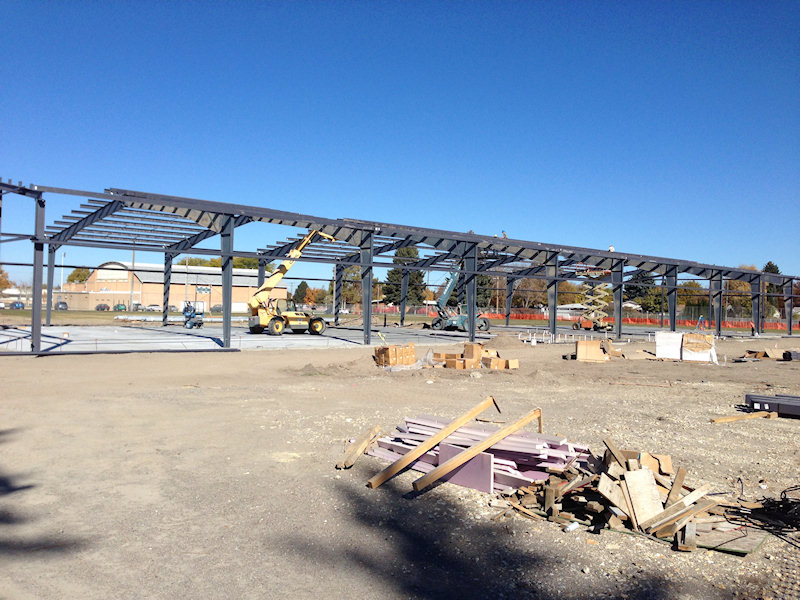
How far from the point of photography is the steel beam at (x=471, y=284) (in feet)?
92.6

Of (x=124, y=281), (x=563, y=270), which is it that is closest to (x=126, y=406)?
(x=563, y=270)

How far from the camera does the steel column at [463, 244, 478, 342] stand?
28.2m

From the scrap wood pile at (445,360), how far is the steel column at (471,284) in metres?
9.50

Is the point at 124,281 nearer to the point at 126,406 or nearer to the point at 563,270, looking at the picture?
the point at 563,270

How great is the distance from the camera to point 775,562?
4.77 m

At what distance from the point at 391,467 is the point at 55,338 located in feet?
72.4

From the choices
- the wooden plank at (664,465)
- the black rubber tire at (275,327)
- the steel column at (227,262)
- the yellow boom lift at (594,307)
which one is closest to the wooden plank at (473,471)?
the wooden plank at (664,465)

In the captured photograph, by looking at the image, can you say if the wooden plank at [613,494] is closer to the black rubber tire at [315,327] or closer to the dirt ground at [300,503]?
the dirt ground at [300,503]

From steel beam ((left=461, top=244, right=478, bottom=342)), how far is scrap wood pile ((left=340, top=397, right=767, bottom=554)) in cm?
2038

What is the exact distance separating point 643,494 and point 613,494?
332 mm

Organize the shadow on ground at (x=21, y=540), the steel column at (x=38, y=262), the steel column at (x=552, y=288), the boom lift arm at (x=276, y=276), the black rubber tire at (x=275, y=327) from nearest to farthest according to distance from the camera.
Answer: the shadow on ground at (x=21, y=540) < the steel column at (x=38, y=262) < the boom lift arm at (x=276, y=276) < the black rubber tire at (x=275, y=327) < the steel column at (x=552, y=288)

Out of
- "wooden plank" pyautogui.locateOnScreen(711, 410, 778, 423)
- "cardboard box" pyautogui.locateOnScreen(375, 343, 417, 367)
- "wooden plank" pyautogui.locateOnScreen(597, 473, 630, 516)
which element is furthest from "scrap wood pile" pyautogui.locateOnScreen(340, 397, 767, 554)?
"cardboard box" pyautogui.locateOnScreen(375, 343, 417, 367)

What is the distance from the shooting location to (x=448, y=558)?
4.93 meters

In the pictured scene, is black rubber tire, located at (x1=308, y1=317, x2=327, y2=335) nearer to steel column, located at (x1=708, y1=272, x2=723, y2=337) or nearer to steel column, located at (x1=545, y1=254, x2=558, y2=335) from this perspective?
steel column, located at (x1=545, y1=254, x2=558, y2=335)
